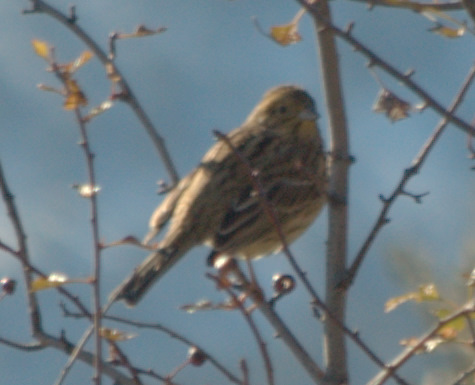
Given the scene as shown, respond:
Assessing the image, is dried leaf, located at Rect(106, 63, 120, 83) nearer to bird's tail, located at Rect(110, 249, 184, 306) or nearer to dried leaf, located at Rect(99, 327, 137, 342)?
dried leaf, located at Rect(99, 327, 137, 342)

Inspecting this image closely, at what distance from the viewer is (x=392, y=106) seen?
3.39 meters

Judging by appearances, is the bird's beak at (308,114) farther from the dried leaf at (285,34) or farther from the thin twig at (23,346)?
the thin twig at (23,346)

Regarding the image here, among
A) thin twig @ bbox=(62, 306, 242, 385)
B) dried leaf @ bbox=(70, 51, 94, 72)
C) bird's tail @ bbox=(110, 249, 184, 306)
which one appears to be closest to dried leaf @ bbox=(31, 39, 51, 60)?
dried leaf @ bbox=(70, 51, 94, 72)

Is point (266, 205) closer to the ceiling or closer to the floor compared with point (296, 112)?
closer to the floor

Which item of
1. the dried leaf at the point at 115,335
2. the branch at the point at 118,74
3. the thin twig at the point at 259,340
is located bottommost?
the thin twig at the point at 259,340

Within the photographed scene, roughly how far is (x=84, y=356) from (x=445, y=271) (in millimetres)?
3365

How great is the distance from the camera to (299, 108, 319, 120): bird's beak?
4756mm

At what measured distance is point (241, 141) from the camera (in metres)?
5.13

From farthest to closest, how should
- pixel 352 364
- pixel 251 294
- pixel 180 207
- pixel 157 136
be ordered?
pixel 352 364 < pixel 180 207 < pixel 157 136 < pixel 251 294

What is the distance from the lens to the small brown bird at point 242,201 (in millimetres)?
4637

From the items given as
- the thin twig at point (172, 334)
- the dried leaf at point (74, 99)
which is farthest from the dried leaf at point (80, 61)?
the thin twig at point (172, 334)

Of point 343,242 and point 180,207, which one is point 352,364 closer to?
point 180,207

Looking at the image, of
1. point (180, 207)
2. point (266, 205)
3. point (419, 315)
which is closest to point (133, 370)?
point (266, 205)

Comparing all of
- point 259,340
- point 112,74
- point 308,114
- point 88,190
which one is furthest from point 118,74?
point 308,114
